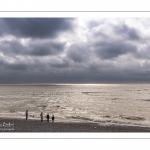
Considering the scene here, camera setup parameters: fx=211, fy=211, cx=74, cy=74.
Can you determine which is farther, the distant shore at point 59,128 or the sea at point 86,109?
the sea at point 86,109

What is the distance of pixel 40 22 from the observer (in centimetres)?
1961

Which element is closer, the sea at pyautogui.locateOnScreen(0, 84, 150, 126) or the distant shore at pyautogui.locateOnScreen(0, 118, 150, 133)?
the distant shore at pyautogui.locateOnScreen(0, 118, 150, 133)

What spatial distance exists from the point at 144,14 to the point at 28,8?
8407mm

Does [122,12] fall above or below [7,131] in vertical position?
above

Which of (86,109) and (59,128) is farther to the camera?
(86,109)
